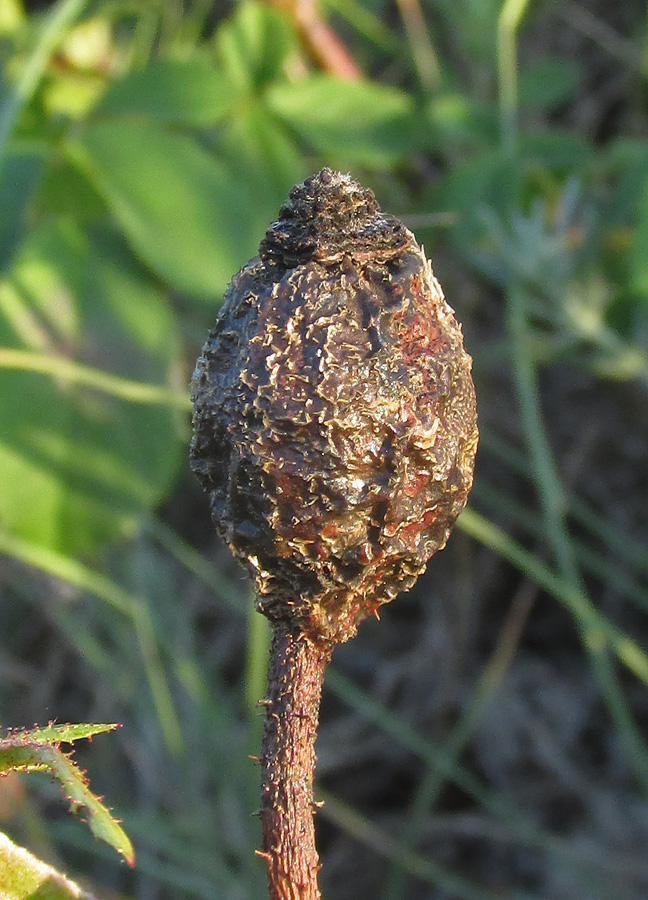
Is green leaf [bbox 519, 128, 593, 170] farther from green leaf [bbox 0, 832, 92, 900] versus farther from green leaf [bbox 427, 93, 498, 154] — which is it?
green leaf [bbox 0, 832, 92, 900]

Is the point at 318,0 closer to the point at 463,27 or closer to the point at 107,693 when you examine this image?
the point at 463,27

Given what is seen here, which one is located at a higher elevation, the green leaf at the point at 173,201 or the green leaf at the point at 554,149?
the green leaf at the point at 554,149

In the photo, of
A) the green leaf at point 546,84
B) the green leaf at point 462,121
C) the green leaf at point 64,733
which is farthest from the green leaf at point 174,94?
the green leaf at point 64,733

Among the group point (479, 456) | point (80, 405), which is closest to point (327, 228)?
point (80, 405)

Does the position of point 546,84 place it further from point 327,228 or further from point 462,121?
point 327,228

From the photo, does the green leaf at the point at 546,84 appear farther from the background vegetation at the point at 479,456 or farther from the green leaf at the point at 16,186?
the green leaf at the point at 16,186

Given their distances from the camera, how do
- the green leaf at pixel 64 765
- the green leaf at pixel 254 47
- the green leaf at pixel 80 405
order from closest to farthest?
the green leaf at pixel 64 765 < the green leaf at pixel 80 405 < the green leaf at pixel 254 47

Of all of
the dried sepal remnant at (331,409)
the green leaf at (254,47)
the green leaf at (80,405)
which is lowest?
the dried sepal remnant at (331,409)
